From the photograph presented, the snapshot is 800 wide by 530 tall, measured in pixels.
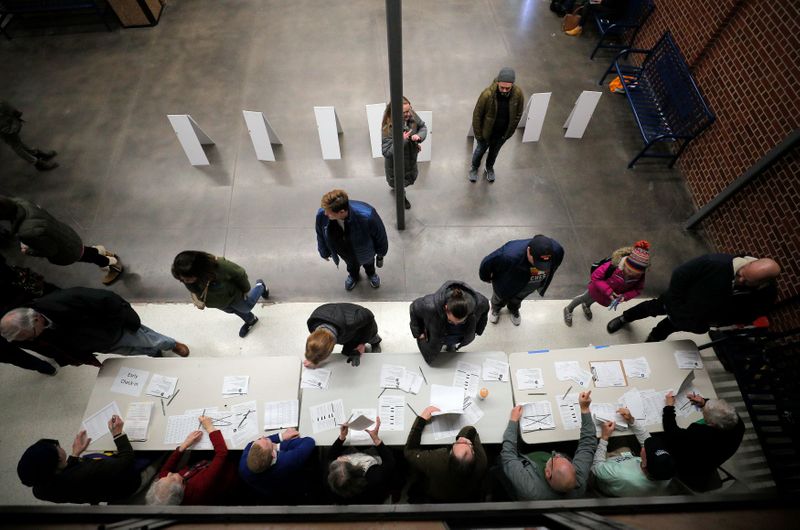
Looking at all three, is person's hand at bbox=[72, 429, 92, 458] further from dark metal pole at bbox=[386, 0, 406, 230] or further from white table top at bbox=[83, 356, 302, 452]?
dark metal pole at bbox=[386, 0, 406, 230]

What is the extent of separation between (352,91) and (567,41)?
410 centimetres

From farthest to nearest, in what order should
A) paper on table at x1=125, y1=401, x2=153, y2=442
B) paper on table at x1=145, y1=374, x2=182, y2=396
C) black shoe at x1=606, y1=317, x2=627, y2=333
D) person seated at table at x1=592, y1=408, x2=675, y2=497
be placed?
1. black shoe at x1=606, y1=317, x2=627, y2=333
2. paper on table at x1=145, y1=374, x2=182, y2=396
3. paper on table at x1=125, y1=401, x2=153, y2=442
4. person seated at table at x1=592, y1=408, x2=675, y2=497

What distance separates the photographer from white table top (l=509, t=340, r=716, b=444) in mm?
3025

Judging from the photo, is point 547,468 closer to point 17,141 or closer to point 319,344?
point 319,344

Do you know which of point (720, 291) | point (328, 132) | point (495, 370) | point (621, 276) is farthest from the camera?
point (328, 132)

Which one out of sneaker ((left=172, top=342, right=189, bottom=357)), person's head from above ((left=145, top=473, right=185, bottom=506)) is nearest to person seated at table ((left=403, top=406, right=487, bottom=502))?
person's head from above ((left=145, top=473, right=185, bottom=506))

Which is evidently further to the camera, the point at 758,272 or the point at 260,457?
the point at 758,272

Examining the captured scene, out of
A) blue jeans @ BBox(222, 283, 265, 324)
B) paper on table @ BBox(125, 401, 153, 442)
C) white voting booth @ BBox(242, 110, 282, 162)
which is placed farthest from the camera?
white voting booth @ BBox(242, 110, 282, 162)

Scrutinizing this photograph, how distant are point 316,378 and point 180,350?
5.85 feet

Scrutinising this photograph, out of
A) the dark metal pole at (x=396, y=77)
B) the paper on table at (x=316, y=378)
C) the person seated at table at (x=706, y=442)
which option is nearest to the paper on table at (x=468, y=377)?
the paper on table at (x=316, y=378)

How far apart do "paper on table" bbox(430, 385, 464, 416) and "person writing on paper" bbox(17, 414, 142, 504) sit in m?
2.33

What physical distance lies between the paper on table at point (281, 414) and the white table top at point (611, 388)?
5.83ft

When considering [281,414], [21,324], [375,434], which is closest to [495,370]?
[375,434]

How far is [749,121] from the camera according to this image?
448cm
